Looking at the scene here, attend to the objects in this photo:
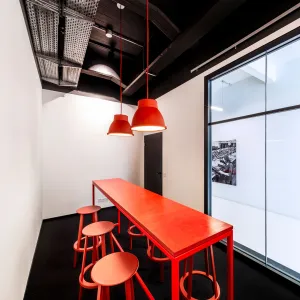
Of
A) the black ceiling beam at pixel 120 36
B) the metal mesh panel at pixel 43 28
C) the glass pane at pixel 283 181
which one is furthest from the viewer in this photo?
the black ceiling beam at pixel 120 36

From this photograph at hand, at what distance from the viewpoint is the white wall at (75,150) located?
372 cm

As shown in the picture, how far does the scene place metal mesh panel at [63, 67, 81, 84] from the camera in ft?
9.89

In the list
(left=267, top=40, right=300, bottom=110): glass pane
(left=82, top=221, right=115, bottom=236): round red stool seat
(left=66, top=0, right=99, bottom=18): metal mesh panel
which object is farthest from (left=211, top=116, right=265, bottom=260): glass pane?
(left=66, top=0, right=99, bottom=18): metal mesh panel

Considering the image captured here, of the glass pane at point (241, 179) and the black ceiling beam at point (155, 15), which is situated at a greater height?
the black ceiling beam at point (155, 15)

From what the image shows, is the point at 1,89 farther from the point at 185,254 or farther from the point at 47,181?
the point at 47,181

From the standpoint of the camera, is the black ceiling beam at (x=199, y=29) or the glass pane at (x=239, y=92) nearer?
the black ceiling beam at (x=199, y=29)

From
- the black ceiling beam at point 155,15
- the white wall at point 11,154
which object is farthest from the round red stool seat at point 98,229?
the black ceiling beam at point 155,15

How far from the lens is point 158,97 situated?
14.5 ft

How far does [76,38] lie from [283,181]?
3.59 meters

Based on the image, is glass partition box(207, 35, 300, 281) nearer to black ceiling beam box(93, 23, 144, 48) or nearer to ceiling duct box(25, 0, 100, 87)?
black ceiling beam box(93, 23, 144, 48)

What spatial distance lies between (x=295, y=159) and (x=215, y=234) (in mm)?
1859

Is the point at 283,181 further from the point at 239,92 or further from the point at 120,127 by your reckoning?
the point at 120,127

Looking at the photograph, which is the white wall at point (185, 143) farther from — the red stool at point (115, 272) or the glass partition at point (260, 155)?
the red stool at point (115, 272)

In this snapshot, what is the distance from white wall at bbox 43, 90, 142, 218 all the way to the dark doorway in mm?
649
